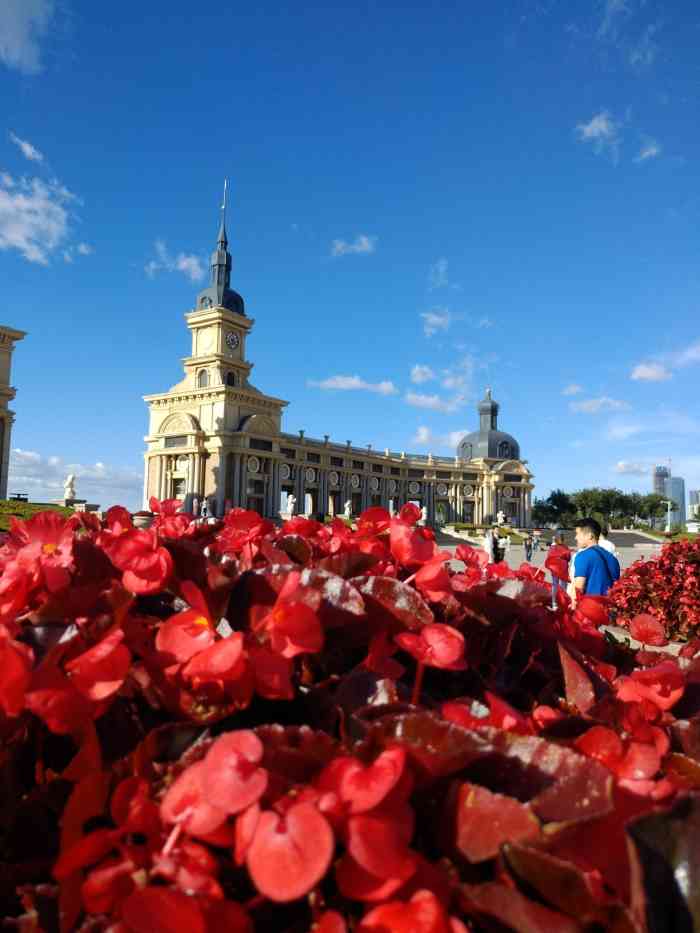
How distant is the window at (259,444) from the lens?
54.8m

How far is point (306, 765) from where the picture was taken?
3.14ft

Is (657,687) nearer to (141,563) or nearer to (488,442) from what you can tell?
(141,563)

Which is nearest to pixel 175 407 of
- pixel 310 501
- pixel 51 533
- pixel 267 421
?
pixel 267 421

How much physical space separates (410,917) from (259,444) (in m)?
55.2

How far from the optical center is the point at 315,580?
1.40 meters

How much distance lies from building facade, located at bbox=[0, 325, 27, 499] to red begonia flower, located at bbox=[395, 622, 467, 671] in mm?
46893

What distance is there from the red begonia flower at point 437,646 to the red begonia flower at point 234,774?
18.3 inches

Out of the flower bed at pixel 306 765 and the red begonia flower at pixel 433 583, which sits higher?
the red begonia flower at pixel 433 583

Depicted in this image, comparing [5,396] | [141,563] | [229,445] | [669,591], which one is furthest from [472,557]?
A: [229,445]

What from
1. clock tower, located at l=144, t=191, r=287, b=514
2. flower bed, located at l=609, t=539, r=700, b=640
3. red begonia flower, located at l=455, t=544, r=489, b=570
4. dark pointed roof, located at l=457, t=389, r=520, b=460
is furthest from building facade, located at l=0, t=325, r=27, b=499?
dark pointed roof, located at l=457, t=389, r=520, b=460

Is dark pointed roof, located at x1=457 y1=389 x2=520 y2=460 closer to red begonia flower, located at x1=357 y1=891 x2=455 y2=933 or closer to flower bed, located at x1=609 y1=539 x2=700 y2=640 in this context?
flower bed, located at x1=609 y1=539 x2=700 y2=640

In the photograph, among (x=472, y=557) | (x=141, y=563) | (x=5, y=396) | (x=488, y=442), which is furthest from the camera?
(x=488, y=442)

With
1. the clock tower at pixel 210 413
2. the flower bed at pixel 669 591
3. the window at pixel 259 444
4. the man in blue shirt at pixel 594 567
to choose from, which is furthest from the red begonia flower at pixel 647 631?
the window at pixel 259 444

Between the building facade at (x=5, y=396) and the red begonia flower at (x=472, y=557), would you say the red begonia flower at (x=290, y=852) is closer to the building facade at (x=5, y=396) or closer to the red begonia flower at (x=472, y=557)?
the red begonia flower at (x=472, y=557)
